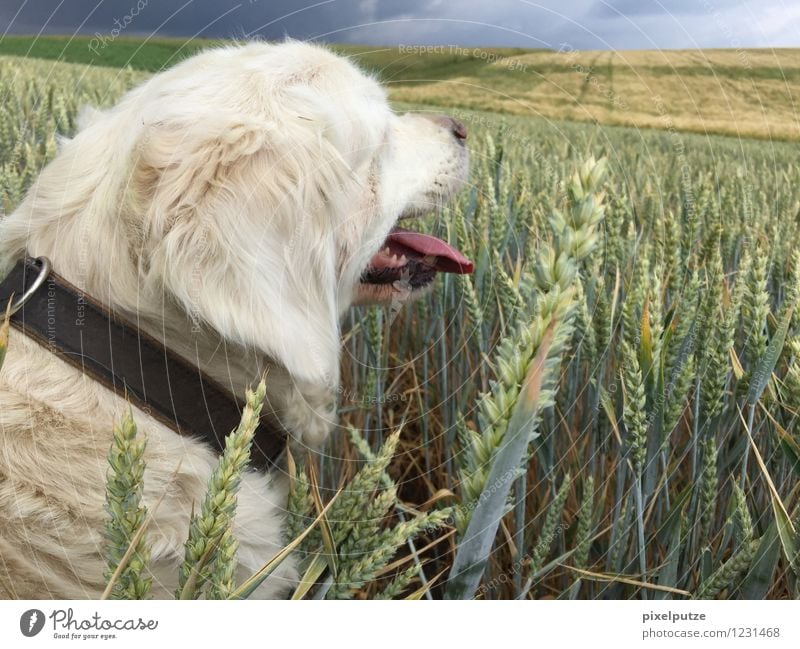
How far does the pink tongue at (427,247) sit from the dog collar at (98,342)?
2.24 ft

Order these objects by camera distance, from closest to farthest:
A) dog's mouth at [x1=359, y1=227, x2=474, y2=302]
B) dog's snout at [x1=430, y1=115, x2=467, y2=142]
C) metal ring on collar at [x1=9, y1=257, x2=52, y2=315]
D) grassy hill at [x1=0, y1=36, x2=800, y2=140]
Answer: metal ring on collar at [x1=9, y1=257, x2=52, y2=315]
grassy hill at [x1=0, y1=36, x2=800, y2=140]
dog's mouth at [x1=359, y1=227, x2=474, y2=302]
dog's snout at [x1=430, y1=115, x2=467, y2=142]

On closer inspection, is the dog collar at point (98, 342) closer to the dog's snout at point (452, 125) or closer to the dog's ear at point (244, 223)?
the dog's ear at point (244, 223)

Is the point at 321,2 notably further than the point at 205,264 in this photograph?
Yes

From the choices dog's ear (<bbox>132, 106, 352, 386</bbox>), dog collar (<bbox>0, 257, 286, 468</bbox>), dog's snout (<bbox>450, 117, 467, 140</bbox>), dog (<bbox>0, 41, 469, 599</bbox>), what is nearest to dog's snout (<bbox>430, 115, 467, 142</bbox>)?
dog's snout (<bbox>450, 117, 467, 140</bbox>)

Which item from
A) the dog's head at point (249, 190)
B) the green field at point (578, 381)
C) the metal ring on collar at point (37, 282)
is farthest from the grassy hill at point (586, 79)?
the metal ring on collar at point (37, 282)

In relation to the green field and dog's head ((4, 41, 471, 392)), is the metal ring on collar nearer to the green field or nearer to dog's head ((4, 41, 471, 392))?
dog's head ((4, 41, 471, 392))

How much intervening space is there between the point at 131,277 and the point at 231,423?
309 millimetres

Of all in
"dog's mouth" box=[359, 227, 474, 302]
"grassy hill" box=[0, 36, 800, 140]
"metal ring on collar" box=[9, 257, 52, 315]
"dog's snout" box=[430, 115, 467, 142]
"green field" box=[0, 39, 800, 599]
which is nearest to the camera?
"green field" box=[0, 39, 800, 599]

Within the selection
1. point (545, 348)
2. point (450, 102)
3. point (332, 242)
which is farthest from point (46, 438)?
point (450, 102)

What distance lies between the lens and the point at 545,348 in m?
0.52

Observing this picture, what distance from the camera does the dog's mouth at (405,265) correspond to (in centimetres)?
159

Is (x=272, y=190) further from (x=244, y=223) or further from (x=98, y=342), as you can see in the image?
(x=98, y=342)

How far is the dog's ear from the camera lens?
3.62 ft
